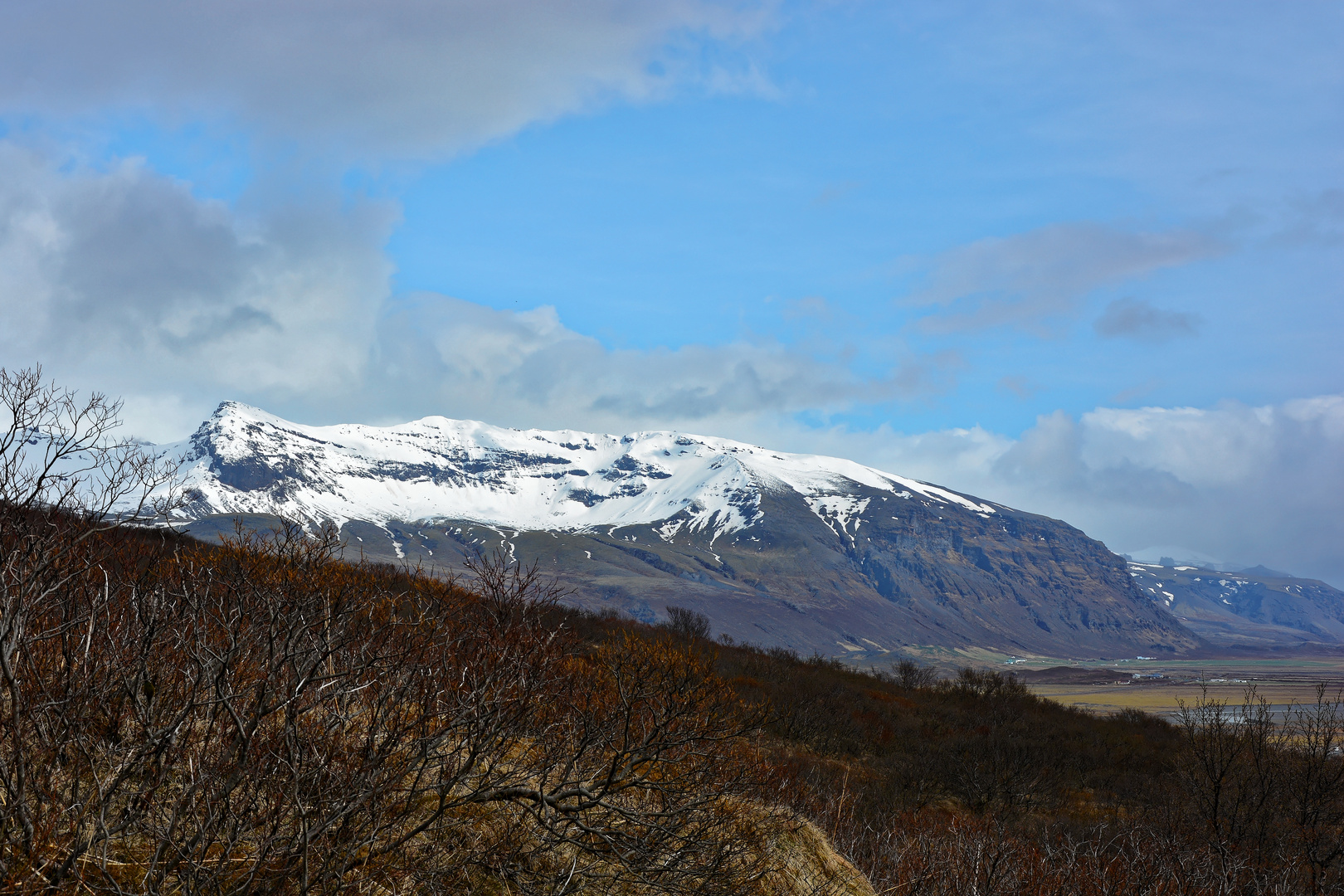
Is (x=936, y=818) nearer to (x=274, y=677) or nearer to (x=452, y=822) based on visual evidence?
(x=452, y=822)

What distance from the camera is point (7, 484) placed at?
11656 millimetres

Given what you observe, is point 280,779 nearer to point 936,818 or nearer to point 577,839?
point 577,839

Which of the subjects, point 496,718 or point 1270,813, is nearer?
point 496,718

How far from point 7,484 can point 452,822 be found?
8119 millimetres

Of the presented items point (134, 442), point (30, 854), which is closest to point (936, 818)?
point (134, 442)

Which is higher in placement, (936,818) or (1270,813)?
(1270,813)

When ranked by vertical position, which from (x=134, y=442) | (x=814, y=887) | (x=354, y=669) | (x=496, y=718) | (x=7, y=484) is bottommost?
(x=814, y=887)

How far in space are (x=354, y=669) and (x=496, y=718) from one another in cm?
202

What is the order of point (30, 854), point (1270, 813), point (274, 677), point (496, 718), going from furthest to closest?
point (1270, 813) < point (496, 718) < point (274, 677) < point (30, 854)

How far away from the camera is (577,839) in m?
9.95

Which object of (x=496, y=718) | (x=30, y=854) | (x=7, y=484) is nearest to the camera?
(x=30, y=854)

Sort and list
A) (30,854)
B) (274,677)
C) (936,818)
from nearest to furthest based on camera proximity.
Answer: (30,854), (274,677), (936,818)

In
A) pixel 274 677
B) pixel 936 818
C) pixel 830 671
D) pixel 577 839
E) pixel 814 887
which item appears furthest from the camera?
pixel 830 671

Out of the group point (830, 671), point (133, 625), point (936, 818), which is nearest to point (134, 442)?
point (133, 625)
